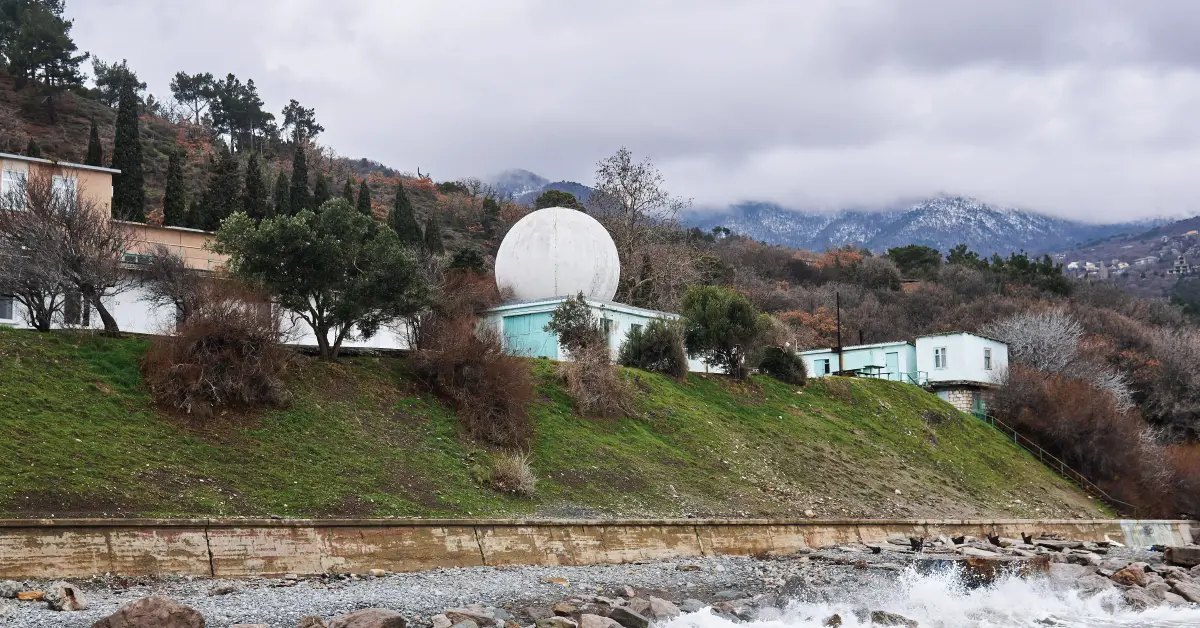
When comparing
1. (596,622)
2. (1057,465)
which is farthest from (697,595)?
(1057,465)

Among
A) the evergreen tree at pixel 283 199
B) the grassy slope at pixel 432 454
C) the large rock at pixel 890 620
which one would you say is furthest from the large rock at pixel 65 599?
the evergreen tree at pixel 283 199

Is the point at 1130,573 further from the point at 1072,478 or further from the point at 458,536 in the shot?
the point at 1072,478

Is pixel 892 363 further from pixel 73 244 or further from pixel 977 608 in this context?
pixel 73 244

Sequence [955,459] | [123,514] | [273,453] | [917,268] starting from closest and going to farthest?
[123,514], [273,453], [955,459], [917,268]

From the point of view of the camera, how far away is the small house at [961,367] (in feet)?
157

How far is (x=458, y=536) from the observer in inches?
734

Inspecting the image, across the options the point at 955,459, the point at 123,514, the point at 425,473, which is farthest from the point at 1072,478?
the point at 123,514

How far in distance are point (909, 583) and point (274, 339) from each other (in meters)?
14.3

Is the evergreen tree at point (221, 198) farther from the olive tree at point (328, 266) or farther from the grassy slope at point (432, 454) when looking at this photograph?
the grassy slope at point (432, 454)

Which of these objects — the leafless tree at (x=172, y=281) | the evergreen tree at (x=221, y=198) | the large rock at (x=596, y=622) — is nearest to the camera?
the large rock at (x=596, y=622)

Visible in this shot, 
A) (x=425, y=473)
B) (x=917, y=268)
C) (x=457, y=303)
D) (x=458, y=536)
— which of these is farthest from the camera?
(x=917, y=268)

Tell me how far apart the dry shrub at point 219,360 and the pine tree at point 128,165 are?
2364cm

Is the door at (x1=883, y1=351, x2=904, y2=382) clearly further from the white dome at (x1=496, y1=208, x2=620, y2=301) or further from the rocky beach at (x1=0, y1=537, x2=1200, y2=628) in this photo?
the rocky beach at (x1=0, y1=537, x2=1200, y2=628)

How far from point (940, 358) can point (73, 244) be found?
38.7 m
